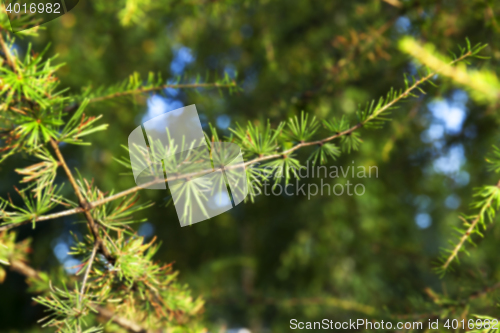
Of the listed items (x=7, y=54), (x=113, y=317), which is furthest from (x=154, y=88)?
(x=113, y=317)

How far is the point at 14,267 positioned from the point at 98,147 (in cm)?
129

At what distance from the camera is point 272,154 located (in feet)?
1.51

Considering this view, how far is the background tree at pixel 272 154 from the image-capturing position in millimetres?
466

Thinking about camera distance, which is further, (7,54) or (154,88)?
(154,88)

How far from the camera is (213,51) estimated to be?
187cm

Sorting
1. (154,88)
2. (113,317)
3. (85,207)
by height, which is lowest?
(113,317)

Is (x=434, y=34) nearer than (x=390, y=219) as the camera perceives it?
Yes

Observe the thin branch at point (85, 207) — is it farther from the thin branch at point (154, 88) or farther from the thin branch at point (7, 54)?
the thin branch at point (154, 88)

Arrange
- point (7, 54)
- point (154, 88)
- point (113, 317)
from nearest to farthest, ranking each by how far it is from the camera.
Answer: point (7, 54), point (113, 317), point (154, 88)

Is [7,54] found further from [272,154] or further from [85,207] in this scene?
[272,154]

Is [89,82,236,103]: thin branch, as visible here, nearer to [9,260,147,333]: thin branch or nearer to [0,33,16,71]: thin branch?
[0,33,16,71]: thin branch

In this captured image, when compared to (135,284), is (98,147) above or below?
above

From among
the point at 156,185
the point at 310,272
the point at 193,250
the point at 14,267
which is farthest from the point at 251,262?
the point at 156,185

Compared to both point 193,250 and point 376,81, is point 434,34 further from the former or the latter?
point 193,250
